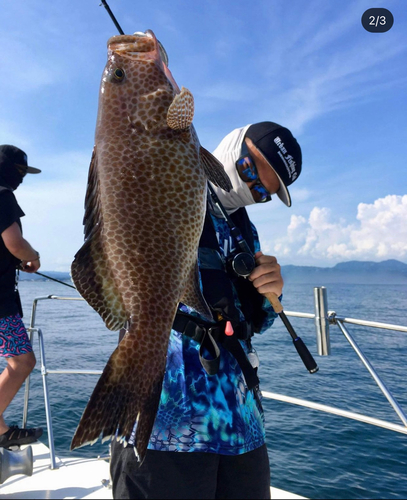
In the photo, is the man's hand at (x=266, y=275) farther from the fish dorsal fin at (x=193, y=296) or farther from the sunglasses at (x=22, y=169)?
the sunglasses at (x=22, y=169)

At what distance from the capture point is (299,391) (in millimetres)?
13062

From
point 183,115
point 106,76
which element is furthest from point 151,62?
point 183,115

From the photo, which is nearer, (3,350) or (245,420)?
(245,420)

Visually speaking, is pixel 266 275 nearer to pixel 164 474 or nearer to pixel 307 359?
pixel 307 359

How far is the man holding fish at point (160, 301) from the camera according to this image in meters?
1.29

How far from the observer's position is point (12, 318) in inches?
148

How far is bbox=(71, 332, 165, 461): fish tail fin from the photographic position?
1178 mm

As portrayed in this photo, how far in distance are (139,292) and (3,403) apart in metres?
3.15

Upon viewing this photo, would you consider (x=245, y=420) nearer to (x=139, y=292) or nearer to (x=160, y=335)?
(x=160, y=335)

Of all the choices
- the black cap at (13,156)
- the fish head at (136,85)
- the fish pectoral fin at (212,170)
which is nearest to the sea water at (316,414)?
the black cap at (13,156)

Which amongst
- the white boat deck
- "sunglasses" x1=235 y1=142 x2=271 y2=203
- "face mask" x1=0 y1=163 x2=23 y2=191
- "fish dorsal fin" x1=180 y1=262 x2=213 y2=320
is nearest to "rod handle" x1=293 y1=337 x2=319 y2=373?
"sunglasses" x1=235 y1=142 x2=271 y2=203

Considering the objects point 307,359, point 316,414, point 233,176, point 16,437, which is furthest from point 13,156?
point 316,414

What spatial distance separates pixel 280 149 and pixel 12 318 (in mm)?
3099

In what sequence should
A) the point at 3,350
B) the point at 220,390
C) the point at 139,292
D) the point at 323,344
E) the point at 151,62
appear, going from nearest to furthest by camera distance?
the point at 139,292
the point at 151,62
the point at 220,390
the point at 323,344
the point at 3,350
